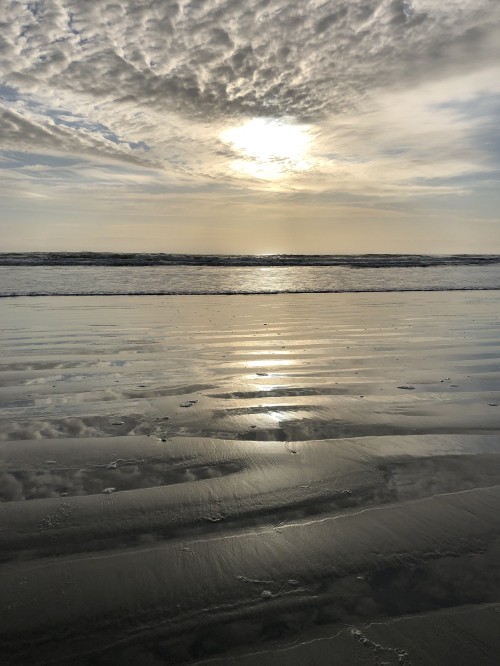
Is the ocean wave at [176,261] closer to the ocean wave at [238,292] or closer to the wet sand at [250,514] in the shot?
the ocean wave at [238,292]

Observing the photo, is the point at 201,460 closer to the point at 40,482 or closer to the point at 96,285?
the point at 40,482

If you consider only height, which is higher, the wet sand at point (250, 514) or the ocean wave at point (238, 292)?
the ocean wave at point (238, 292)

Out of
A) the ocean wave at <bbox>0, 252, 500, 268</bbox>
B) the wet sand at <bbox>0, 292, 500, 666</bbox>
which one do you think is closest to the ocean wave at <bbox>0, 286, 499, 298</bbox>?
the wet sand at <bbox>0, 292, 500, 666</bbox>

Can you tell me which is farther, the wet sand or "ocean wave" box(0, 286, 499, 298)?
"ocean wave" box(0, 286, 499, 298)

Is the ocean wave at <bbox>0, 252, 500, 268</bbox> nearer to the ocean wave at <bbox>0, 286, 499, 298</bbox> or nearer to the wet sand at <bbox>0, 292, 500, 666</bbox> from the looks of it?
the ocean wave at <bbox>0, 286, 499, 298</bbox>

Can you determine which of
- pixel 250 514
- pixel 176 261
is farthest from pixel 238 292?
pixel 176 261

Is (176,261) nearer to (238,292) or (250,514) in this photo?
(238,292)

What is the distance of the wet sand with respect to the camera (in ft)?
6.75

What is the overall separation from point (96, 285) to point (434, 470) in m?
17.9

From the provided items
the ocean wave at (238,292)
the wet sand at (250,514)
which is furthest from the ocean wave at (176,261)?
the wet sand at (250,514)

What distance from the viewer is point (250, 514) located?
2.95 meters

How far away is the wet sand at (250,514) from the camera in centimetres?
206

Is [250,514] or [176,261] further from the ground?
[176,261]

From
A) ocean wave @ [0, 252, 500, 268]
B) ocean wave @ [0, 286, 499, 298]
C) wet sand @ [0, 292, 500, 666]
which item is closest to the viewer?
wet sand @ [0, 292, 500, 666]
